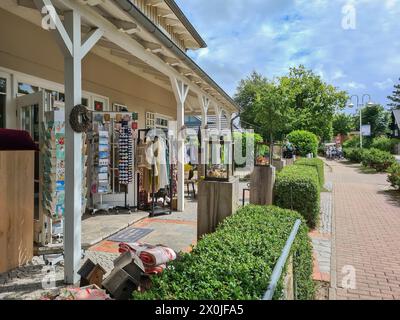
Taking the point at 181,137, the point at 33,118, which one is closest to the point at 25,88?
the point at 33,118

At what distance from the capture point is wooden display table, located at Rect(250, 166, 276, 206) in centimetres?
607

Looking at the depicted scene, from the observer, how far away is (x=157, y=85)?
10.7 meters

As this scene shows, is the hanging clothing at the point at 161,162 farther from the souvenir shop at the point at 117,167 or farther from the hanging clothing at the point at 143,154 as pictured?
the hanging clothing at the point at 143,154

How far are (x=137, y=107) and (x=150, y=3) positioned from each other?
3.12 meters

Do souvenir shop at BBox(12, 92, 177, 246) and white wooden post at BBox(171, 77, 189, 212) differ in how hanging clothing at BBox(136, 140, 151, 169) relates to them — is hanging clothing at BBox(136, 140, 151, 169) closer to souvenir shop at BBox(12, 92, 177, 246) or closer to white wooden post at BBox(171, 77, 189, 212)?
souvenir shop at BBox(12, 92, 177, 246)

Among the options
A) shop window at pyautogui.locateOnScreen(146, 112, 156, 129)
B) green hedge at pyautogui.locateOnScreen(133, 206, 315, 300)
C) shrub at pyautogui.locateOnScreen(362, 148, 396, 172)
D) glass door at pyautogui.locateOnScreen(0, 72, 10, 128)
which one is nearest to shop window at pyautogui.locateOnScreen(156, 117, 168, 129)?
shop window at pyautogui.locateOnScreen(146, 112, 156, 129)

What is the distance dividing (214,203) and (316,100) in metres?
28.3

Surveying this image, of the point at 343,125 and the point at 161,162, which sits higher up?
the point at 343,125

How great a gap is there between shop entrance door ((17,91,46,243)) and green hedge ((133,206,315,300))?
310 centimetres

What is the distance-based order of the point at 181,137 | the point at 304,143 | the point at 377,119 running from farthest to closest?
the point at 377,119
the point at 304,143
the point at 181,137

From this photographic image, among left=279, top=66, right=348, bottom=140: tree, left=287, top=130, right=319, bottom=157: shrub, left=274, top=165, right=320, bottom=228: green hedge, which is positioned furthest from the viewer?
left=279, top=66, right=348, bottom=140: tree

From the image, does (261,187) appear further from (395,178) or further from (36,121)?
(395,178)

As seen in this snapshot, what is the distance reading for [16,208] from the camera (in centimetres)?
419
